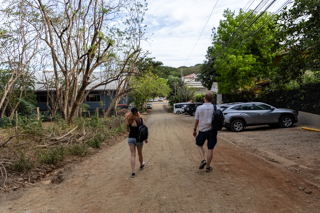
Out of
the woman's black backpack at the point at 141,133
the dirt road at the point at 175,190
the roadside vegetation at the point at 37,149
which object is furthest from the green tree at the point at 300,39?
the roadside vegetation at the point at 37,149

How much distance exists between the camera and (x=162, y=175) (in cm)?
602

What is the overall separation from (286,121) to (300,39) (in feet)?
21.7

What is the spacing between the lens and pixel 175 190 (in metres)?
4.89

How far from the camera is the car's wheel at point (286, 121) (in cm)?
1430

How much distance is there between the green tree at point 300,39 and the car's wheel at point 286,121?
489cm

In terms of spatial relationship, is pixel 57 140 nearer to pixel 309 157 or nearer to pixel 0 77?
pixel 309 157

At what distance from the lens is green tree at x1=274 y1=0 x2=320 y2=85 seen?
28.3 ft

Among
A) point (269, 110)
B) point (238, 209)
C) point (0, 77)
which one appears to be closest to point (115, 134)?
point (269, 110)

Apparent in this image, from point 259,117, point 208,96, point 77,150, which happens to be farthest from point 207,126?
point 259,117

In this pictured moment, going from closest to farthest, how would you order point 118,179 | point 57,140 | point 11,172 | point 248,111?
1. point 118,179
2. point 11,172
3. point 57,140
4. point 248,111

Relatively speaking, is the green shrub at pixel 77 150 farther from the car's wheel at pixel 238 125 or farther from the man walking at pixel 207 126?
the car's wheel at pixel 238 125

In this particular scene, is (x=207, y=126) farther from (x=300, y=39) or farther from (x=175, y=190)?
(x=300, y=39)

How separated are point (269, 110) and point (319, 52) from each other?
6.45 meters

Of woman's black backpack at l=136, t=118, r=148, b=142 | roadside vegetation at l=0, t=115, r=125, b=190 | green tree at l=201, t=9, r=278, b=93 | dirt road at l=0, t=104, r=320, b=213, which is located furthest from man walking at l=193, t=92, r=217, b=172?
green tree at l=201, t=9, r=278, b=93
